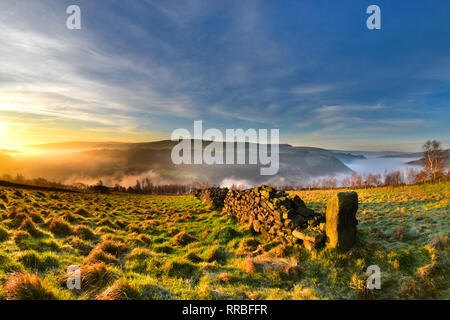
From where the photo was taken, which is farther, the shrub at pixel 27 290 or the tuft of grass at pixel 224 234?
the tuft of grass at pixel 224 234

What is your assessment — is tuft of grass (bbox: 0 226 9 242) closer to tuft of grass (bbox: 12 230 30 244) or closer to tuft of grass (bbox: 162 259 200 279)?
tuft of grass (bbox: 12 230 30 244)

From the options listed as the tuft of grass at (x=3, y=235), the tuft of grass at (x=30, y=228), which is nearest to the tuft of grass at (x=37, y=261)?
the tuft of grass at (x=3, y=235)

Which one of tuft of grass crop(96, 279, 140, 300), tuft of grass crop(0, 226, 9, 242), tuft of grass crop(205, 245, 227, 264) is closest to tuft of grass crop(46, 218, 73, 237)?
tuft of grass crop(0, 226, 9, 242)

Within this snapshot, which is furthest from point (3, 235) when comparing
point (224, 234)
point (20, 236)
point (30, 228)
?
point (224, 234)

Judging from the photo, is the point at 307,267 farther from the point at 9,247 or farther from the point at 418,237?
the point at 9,247

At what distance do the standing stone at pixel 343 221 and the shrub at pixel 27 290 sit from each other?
7169mm

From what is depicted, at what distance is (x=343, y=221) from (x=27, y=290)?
25.6 ft

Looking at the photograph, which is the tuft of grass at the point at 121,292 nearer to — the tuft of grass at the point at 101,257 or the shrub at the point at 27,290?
the shrub at the point at 27,290

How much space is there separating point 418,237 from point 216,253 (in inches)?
275

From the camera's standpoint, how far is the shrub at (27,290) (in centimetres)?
324

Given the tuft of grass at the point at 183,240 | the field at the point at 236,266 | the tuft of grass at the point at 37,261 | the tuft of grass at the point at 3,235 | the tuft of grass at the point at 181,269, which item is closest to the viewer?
the field at the point at 236,266

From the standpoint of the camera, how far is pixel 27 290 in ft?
10.7
